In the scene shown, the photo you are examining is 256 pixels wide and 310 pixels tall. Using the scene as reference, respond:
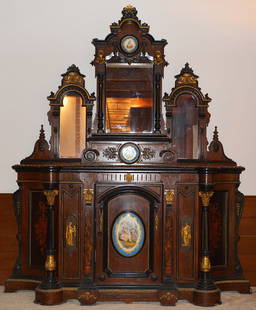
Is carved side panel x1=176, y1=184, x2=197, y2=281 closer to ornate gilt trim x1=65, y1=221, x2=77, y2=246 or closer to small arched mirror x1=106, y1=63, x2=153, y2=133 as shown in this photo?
small arched mirror x1=106, y1=63, x2=153, y2=133

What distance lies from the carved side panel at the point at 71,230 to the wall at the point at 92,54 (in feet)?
2.63

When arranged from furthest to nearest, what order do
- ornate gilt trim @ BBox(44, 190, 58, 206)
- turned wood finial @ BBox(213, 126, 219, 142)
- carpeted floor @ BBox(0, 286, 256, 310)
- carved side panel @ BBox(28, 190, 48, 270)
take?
turned wood finial @ BBox(213, 126, 219, 142), carved side panel @ BBox(28, 190, 48, 270), ornate gilt trim @ BBox(44, 190, 58, 206), carpeted floor @ BBox(0, 286, 256, 310)

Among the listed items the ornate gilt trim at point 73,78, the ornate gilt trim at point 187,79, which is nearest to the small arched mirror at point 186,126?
the ornate gilt trim at point 187,79

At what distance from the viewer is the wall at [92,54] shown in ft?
18.0

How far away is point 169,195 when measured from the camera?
16.1 ft

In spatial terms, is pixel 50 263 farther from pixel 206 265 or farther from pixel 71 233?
pixel 206 265

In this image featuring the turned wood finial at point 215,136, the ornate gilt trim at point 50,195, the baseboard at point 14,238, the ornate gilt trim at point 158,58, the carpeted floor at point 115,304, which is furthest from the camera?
the baseboard at point 14,238

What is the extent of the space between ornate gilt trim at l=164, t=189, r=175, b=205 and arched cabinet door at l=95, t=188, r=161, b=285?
12 cm

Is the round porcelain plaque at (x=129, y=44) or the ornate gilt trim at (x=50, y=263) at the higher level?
the round porcelain plaque at (x=129, y=44)

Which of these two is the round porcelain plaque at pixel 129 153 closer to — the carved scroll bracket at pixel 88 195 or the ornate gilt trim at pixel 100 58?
the carved scroll bracket at pixel 88 195

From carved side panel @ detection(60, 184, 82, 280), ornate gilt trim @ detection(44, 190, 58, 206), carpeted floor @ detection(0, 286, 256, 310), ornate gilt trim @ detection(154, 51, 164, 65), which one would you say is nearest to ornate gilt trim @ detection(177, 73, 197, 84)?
ornate gilt trim @ detection(154, 51, 164, 65)

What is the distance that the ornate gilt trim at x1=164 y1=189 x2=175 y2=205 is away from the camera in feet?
16.1

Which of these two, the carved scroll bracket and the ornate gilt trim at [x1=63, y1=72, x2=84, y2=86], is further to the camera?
the ornate gilt trim at [x1=63, y1=72, x2=84, y2=86]

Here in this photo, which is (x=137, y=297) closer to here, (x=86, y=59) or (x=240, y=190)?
(x=240, y=190)
